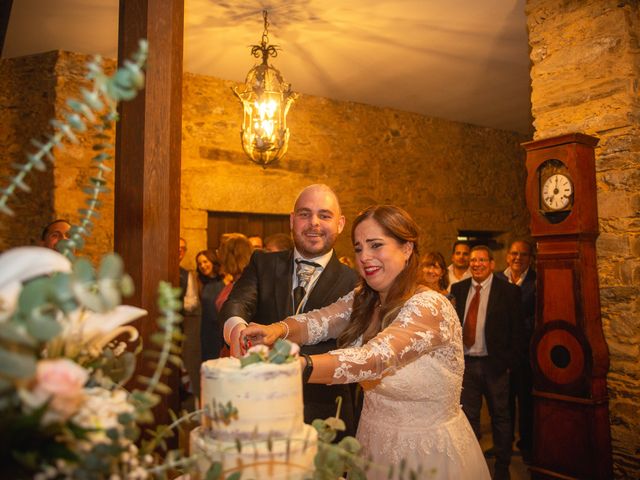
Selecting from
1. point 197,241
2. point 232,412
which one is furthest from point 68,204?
point 232,412

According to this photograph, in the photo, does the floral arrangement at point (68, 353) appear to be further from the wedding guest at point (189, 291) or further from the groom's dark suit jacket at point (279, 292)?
the wedding guest at point (189, 291)

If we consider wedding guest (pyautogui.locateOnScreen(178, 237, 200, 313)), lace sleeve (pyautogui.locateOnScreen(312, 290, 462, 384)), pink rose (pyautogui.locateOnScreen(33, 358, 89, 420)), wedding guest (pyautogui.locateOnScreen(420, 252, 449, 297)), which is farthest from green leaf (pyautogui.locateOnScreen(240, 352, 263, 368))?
wedding guest (pyautogui.locateOnScreen(178, 237, 200, 313))

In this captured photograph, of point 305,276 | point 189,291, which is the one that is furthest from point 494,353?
point 189,291

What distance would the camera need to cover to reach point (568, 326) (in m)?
3.44

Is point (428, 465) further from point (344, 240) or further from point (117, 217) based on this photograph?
point (344, 240)

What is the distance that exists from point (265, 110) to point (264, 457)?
3.39 meters

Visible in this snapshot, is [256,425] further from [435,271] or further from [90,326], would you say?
[435,271]

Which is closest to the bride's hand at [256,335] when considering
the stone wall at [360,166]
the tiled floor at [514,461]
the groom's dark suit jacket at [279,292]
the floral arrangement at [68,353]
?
the groom's dark suit jacket at [279,292]

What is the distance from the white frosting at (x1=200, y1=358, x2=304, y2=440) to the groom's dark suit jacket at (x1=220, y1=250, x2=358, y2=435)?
4.95 feet

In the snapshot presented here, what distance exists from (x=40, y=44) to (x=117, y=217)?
170 inches

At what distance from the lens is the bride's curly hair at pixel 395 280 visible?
6.31ft

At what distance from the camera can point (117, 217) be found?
1.54m

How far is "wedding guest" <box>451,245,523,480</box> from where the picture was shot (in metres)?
4.14

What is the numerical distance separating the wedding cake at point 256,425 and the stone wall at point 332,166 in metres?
4.70
